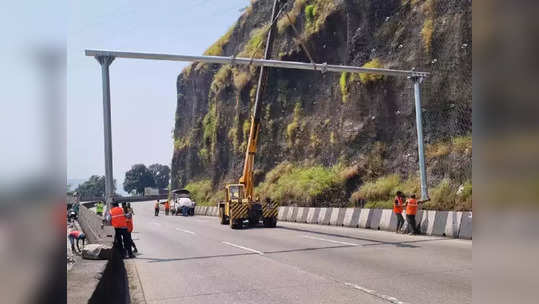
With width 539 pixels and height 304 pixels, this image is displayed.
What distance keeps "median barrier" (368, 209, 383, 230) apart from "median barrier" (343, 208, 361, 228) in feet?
3.54

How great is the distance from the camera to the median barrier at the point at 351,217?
23312mm

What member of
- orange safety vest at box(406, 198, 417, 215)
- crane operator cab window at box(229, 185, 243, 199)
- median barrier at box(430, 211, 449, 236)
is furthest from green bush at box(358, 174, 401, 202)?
median barrier at box(430, 211, 449, 236)

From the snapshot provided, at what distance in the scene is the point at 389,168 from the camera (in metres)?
29.2

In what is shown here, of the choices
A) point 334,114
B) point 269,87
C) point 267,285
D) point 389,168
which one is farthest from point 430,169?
point 269,87

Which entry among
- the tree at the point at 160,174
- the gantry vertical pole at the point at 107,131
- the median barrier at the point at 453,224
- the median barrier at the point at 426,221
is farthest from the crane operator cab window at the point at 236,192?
the tree at the point at 160,174

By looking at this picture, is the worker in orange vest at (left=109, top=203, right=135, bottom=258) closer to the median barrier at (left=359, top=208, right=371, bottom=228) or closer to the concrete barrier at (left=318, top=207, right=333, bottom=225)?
the median barrier at (left=359, top=208, right=371, bottom=228)

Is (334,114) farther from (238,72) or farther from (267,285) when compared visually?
(267,285)

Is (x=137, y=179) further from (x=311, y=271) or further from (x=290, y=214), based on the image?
(x=311, y=271)

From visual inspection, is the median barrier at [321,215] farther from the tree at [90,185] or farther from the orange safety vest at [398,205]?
the tree at [90,185]

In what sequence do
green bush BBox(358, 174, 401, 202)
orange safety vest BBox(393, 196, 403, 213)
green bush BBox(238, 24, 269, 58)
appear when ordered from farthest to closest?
1. green bush BBox(238, 24, 269, 58)
2. green bush BBox(358, 174, 401, 202)
3. orange safety vest BBox(393, 196, 403, 213)

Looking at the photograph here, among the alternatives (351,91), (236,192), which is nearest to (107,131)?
(236,192)

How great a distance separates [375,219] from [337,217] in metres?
3.54

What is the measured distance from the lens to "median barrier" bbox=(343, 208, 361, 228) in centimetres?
2331
